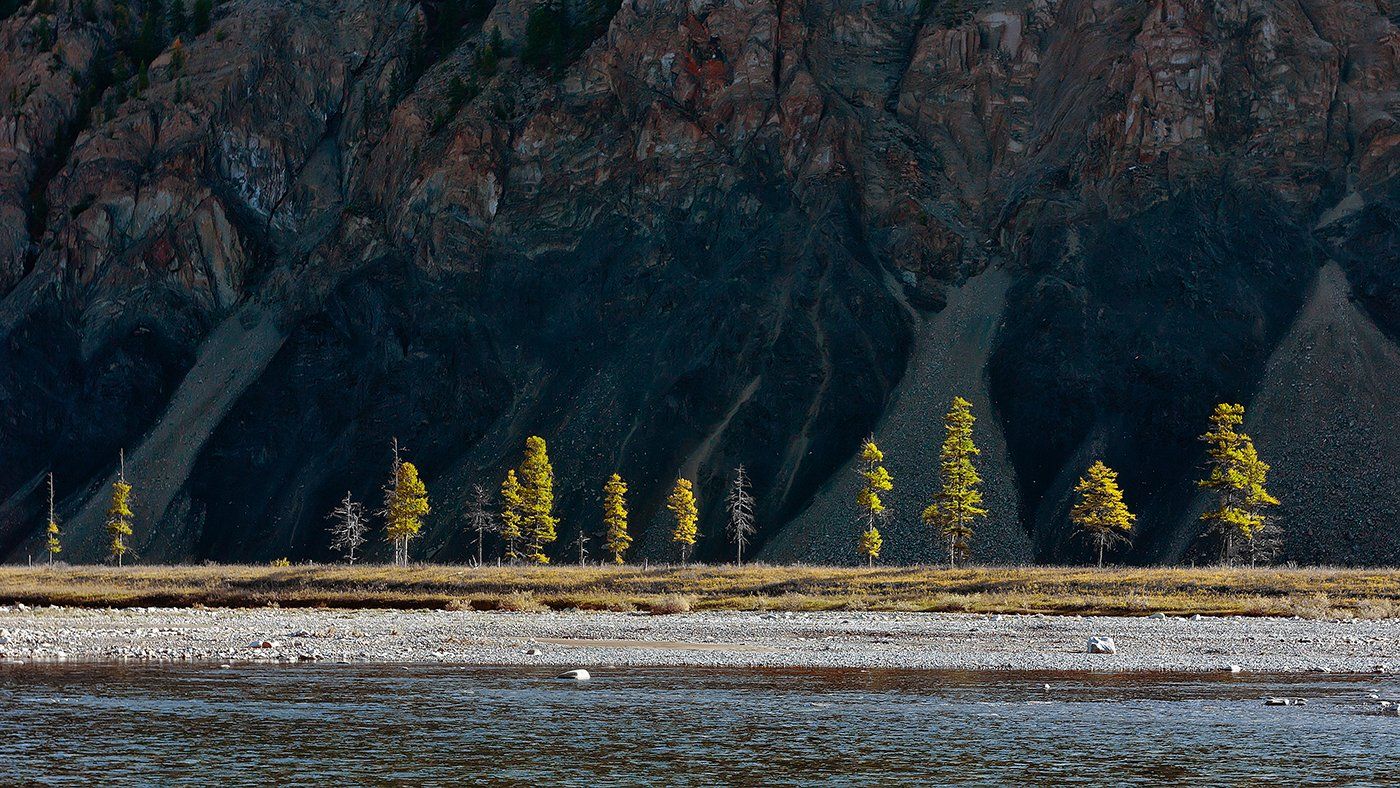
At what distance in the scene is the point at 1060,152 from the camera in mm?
143875

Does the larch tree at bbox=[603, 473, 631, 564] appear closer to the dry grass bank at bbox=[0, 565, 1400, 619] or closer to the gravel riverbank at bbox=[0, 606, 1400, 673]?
the dry grass bank at bbox=[0, 565, 1400, 619]

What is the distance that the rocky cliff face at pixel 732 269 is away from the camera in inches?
4769

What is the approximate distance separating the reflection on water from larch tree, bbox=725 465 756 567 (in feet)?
212

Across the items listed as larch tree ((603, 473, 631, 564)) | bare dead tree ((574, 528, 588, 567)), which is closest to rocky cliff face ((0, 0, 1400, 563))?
bare dead tree ((574, 528, 588, 567))

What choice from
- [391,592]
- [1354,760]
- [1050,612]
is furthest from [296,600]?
[1354,760]

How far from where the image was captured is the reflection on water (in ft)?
85.3

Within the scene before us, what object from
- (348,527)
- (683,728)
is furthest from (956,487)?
(683,728)

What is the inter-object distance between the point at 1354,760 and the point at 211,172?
16166cm

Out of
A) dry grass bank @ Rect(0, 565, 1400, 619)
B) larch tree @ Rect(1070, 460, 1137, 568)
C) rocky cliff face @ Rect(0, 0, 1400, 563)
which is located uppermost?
rocky cliff face @ Rect(0, 0, 1400, 563)

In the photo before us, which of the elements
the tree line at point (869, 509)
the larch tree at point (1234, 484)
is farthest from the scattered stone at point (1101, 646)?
the larch tree at point (1234, 484)

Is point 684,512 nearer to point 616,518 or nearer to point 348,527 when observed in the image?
point 616,518

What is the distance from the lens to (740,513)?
10569 centimetres

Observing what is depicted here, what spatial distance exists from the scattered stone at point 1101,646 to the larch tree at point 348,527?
241ft

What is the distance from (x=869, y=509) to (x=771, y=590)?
29.5m
